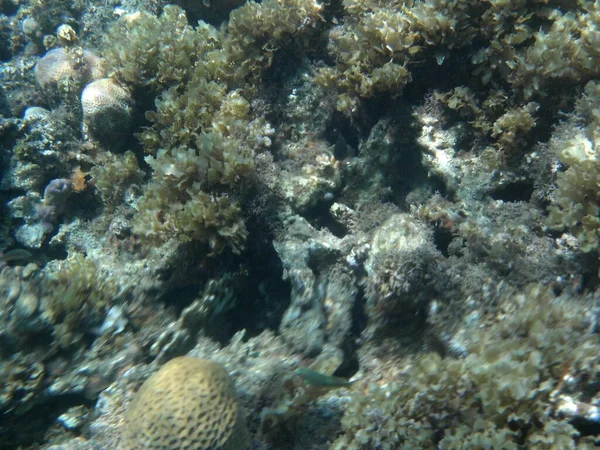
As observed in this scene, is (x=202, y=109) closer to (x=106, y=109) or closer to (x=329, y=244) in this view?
(x=106, y=109)

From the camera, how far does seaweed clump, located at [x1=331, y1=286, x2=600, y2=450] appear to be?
2395mm

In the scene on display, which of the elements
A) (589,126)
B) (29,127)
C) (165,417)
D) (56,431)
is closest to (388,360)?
(165,417)

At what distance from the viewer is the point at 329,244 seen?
3992 mm

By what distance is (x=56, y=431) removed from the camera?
127 inches

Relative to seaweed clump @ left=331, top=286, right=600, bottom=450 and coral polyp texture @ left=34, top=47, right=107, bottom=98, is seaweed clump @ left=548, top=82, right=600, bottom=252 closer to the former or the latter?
seaweed clump @ left=331, top=286, right=600, bottom=450

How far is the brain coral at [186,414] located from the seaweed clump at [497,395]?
0.83 metres

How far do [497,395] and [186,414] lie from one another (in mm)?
2070

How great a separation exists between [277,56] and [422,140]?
2.15 m

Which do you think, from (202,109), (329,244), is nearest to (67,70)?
(202,109)

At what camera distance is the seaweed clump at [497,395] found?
239cm

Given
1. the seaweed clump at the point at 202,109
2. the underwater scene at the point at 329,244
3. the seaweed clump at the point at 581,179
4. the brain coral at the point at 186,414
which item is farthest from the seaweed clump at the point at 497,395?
the seaweed clump at the point at 202,109

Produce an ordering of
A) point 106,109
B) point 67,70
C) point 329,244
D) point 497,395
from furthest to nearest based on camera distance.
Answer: point 67,70 < point 106,109 < point 329,244 < point 497,395

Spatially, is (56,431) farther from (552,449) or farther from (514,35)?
(514,35)

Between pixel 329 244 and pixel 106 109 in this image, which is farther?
pixel 106 109
